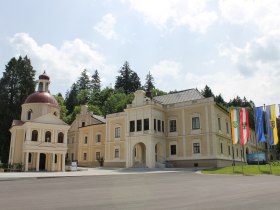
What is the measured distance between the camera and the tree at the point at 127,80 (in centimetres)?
10725

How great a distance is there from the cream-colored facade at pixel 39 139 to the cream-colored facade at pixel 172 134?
9578 millimetres

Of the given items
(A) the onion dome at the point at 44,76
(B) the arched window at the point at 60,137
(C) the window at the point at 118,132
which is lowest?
(B) the arched window at the point at 60,137

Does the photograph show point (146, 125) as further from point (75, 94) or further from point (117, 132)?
point (75, 94)

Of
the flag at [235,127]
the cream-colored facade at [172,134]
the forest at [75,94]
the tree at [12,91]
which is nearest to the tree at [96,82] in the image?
the forest at [75,94]

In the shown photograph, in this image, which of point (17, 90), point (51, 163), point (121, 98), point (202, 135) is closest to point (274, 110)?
point (202, 135)

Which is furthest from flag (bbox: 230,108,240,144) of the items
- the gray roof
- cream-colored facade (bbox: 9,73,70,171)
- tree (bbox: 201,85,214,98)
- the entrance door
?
tree (bbox: 201,85,214,98)

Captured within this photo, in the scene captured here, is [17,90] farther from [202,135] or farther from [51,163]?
[202,135]

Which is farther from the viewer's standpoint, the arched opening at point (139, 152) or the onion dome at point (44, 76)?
the arched opening at point (139, 152)

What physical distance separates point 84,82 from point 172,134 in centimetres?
8140

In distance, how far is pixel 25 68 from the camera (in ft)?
201

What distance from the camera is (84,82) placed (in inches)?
4764

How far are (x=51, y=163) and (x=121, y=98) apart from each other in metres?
48.3

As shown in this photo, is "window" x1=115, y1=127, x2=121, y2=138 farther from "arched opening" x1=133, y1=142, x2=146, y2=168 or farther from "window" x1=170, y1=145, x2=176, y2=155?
"window" x1=170, y1=145, x2=176, y2=155

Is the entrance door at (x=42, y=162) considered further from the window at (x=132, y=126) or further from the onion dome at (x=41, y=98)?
the window at (x=132, y=126)
